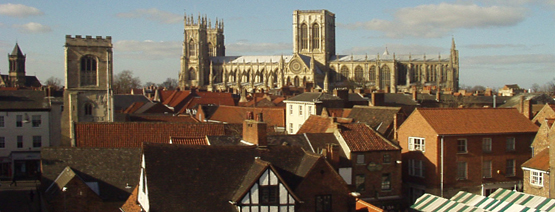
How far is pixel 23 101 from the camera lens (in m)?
46.9

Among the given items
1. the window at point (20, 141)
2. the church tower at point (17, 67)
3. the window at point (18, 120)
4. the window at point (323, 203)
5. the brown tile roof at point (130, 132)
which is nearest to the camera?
the window at point (323, 203)

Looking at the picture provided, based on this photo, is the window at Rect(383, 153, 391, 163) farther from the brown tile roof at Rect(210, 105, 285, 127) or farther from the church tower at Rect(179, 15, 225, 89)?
the church tower at Rect(179, 15, 225, 89)

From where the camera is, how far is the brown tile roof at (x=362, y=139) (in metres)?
28.6

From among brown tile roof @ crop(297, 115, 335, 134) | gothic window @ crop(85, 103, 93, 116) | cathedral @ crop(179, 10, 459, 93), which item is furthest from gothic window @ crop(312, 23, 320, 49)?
brown tile roof @ crop(297, 115, 335, 134)

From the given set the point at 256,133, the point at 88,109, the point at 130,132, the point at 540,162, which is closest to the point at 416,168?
the point at 540,162

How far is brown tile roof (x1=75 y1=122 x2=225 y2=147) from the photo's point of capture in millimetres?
35125

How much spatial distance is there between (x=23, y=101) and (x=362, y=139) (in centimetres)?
2851

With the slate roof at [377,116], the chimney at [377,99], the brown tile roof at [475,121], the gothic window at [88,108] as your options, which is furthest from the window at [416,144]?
the gothic window at [88,108]

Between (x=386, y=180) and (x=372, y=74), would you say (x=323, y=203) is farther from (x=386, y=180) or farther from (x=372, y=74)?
(x=372, y=74)

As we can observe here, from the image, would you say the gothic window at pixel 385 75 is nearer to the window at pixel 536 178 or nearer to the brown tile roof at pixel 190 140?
the window at pixel 536 178

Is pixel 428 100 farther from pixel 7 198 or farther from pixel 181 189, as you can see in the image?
pixel 181 189

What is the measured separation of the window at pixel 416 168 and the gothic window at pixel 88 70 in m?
27.0

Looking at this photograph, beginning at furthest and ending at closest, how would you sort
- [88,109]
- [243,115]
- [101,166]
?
[243,115] → [88,109] → [101,166]

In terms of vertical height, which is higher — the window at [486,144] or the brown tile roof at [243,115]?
the brown tile roof at [243,115]
